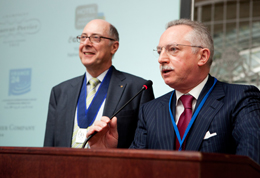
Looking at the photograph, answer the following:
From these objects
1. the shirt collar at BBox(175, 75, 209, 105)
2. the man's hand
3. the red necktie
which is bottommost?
the man's hand

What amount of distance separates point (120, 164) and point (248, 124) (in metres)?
0.93

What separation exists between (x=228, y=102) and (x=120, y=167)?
1.05 metres

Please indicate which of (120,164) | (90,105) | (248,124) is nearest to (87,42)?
(90,105)

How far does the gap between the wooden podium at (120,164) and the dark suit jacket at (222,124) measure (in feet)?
1.79

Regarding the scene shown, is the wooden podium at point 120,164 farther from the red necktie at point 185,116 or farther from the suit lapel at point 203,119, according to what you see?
the red necktie at point 185,116

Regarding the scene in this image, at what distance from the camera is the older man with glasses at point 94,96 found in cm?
249

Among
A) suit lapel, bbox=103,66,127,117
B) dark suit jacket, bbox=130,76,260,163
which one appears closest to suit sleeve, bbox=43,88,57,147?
suit lapel, bbox=103,66,127,117

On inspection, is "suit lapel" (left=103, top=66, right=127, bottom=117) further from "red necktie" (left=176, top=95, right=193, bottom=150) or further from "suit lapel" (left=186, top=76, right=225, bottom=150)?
"suit lapel" (left=186, top=76, right=225, bottom=150)

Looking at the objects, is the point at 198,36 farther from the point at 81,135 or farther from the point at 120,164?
the point at 120,164

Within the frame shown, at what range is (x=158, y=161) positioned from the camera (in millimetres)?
1014

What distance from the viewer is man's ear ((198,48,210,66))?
85.3 inches

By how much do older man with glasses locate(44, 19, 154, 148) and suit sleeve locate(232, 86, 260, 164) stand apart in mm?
856

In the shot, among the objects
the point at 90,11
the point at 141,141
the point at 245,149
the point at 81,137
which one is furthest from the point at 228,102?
the point at 90,11

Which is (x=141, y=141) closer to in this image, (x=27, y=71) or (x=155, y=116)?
(x=155, y=116)
